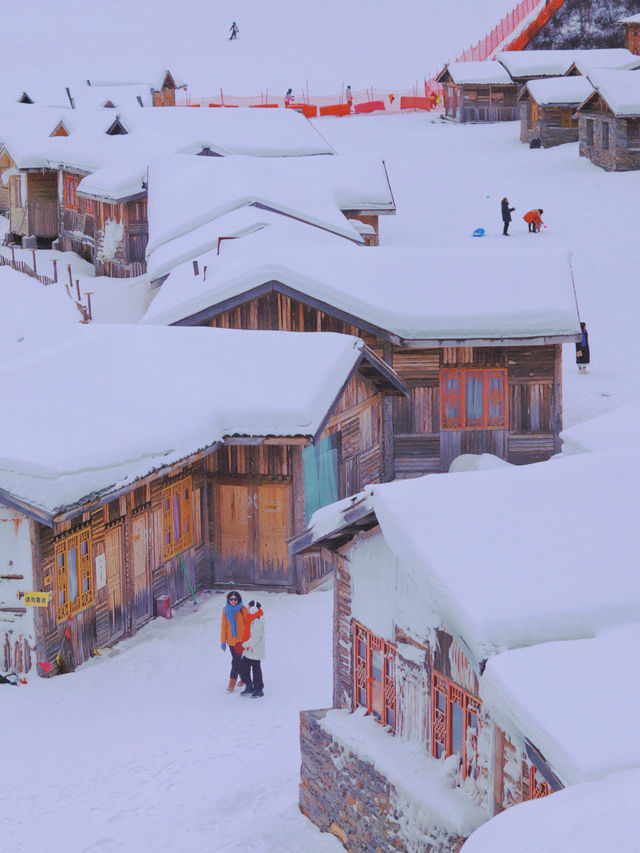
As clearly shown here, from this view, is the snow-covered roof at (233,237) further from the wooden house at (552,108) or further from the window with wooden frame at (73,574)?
the wooden house at (552,108)

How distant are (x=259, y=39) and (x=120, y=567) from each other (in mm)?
87392

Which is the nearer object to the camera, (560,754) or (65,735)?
(560,754)

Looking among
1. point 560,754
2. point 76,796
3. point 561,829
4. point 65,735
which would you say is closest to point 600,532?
point 560,754

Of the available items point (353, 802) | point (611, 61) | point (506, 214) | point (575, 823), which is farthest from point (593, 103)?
point (575, 823)

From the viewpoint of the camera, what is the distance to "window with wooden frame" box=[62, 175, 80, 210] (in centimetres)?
4556

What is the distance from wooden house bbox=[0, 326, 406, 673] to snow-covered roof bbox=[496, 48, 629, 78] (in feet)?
133

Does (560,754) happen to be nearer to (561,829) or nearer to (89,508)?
(561,829)

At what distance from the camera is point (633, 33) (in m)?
65.8

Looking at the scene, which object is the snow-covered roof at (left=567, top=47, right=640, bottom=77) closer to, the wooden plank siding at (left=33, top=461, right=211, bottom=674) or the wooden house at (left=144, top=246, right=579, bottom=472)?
the wooden house at (left=144, top=246, right=579, bottom=472)

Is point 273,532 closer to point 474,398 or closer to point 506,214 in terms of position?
point 474,398

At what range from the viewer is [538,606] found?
10898mm

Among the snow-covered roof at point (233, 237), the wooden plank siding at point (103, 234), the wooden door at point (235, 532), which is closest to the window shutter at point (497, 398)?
the snow-covered roof at point (233, 237)

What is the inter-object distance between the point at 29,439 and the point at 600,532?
853 centimetres

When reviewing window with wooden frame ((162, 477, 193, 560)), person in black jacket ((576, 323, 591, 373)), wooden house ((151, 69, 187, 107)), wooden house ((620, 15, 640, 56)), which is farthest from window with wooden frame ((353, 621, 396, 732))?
wooden house ((151, 69, 187, 107))
